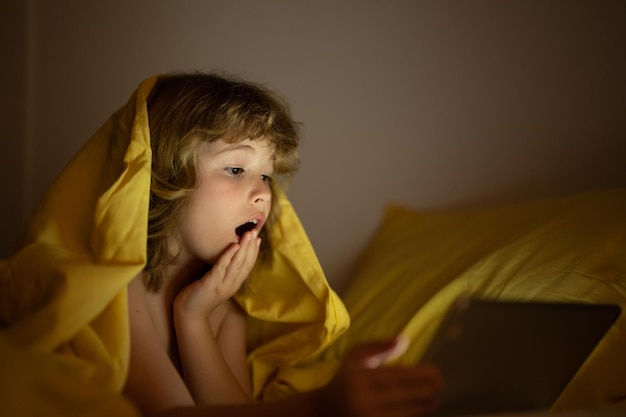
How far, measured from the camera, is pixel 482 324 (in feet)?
2.59

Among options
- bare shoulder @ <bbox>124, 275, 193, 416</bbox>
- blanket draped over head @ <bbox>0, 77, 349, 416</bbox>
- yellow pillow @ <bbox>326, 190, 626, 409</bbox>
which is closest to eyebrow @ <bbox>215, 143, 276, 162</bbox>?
blanket draped over head @ <bbox>0, 77, 349, 416</bbox>

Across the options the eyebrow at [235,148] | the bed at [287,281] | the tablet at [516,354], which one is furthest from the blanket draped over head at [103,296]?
the tablet at [516,354]

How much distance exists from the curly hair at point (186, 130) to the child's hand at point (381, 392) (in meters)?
0.41

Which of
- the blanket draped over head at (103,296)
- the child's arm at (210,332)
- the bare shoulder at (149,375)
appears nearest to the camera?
the blanket draped over head at (103,296)

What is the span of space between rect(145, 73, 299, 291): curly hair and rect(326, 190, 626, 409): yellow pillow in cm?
29

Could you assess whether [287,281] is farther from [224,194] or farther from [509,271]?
[509,271]

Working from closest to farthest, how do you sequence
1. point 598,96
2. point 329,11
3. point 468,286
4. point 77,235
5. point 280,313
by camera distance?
point 77,235 → point 468,286 → point 280,313 → point 598,96 → point 329,11

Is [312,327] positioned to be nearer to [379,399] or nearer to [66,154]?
[379,399]

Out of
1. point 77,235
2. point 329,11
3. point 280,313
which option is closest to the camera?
point 77,235

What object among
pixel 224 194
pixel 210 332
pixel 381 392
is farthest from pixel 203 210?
pixel 381 392

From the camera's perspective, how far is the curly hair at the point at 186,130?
0.83 metres

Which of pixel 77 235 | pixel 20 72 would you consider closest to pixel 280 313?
pixel 77 235

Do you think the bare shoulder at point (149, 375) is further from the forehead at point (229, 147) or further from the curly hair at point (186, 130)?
the forehead at point (229, 147)

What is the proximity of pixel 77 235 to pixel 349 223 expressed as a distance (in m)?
0.60
